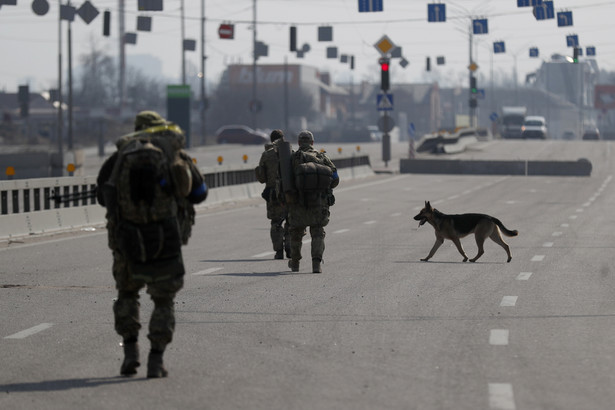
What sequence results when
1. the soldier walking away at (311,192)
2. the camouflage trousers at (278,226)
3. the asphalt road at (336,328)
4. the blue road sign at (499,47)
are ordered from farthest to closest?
1. the blue road sign at (499,47)
2. the camouflage trousers at (278,226)
3. the soldier walking away at (311,192)
4. the asphalt road at (336,328)

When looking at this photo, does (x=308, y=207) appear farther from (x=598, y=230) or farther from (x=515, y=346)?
(x=598, y=230)

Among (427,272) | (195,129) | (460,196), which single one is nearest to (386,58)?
(460,196)

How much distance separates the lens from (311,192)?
14.1m

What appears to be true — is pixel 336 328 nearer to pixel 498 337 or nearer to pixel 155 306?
pixel 498 337

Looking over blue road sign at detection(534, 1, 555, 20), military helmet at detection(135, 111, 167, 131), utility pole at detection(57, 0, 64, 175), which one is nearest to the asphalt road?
military helmet at detection(135, 111, 167, 131)

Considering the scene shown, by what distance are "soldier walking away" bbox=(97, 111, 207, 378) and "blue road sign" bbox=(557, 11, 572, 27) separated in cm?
4548

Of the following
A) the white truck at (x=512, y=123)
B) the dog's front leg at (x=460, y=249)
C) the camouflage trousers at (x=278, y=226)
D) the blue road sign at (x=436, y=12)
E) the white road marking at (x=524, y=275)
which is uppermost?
the blue road sign at (x=436, y=12)

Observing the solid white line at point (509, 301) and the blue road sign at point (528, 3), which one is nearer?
the solid white line at point (509, 301)

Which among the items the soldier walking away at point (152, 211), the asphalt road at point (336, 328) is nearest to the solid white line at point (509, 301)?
the asphalt road at point (336, 328)

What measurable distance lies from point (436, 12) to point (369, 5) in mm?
6938

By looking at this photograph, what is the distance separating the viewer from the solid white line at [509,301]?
11.4 metres

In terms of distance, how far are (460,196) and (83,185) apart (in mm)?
12967

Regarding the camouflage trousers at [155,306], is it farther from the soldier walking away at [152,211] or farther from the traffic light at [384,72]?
the traffic light at [384,72]

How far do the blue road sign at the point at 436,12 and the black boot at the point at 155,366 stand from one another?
44190mm
